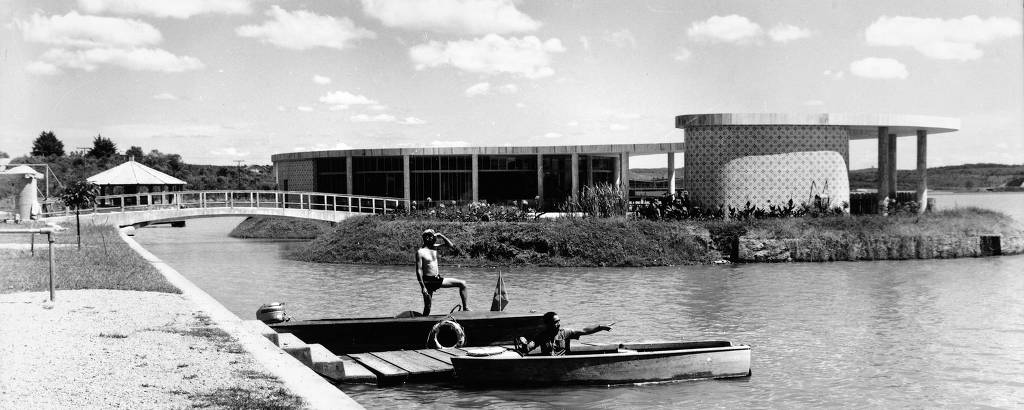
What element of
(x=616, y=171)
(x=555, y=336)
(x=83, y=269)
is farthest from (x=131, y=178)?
(x=555, y=336)

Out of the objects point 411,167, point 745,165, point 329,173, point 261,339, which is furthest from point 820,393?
point 329,173

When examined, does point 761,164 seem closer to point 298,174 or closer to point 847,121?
point 847,121

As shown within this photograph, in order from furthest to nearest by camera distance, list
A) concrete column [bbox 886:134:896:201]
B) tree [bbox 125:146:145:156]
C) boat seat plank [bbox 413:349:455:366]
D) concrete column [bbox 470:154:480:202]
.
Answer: tree [bbox 125:146:145:156] → concrete column [bbox 470:154:480:202] → concrete column [bbox 886:134:896:201] → boat seat plank [bbox 413:349:455:366]

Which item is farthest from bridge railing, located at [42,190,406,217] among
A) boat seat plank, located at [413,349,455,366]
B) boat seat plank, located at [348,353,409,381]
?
boat seat plank, located at [348,353,409,381]

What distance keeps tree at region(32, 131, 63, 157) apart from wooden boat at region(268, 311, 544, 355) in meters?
89.5

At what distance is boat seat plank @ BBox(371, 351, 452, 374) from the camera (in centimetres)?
1383

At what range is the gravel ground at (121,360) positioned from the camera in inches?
365

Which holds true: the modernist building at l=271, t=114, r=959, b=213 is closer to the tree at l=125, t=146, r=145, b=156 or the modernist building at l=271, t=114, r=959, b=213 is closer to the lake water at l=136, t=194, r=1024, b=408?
the lake water at l=136, t=194, r=1024, b=408

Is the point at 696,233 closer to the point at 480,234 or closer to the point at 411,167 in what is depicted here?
the point at 480,234

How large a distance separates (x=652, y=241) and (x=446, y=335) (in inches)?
684

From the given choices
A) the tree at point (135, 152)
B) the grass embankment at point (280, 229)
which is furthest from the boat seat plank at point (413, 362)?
the tree at point (135, 152)

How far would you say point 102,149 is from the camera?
95250mm

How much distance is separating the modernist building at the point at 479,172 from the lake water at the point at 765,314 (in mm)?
11165

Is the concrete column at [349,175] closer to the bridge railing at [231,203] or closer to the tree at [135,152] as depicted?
the bridge railing at [231,203]
